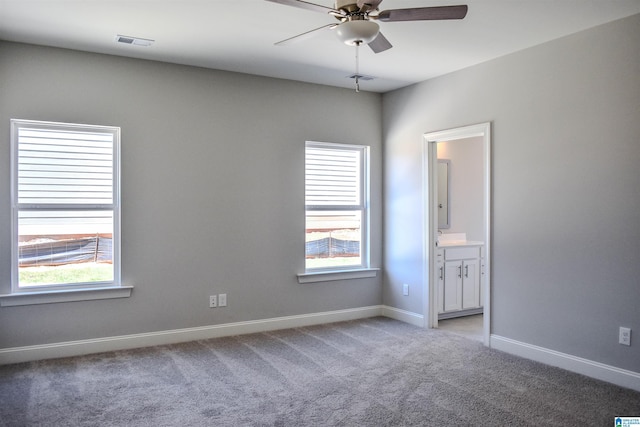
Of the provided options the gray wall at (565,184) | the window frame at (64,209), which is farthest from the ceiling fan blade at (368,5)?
the window frame at (64,209)

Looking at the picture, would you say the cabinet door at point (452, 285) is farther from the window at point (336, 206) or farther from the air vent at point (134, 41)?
the air vent at point (134, 41)

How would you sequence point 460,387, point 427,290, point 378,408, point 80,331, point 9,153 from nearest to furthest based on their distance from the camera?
point 378,408, point 460,387, point 9,153, point 80,331, point 427,290

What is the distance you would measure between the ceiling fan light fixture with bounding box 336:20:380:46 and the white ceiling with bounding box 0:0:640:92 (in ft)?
2.56

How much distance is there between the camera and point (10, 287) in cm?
387

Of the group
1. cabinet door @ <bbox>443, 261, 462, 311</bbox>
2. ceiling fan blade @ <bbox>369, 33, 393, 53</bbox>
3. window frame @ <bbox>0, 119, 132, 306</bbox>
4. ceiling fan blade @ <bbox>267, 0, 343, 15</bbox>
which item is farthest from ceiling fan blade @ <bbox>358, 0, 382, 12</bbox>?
cabinet door @ <bbox>443, 261, 462, 311</bbox>

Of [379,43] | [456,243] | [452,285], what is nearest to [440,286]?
[452,285]

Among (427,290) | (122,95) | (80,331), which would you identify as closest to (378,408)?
(427,290)

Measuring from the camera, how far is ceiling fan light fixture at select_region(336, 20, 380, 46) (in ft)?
8.00

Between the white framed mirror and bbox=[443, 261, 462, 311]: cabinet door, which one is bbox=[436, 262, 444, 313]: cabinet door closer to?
bbox=[443, 261, 462, 311]: cabinet door

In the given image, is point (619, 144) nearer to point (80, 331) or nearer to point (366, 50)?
point (366, 50)

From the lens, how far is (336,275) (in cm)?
537

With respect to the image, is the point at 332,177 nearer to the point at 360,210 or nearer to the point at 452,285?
the point at 360,210

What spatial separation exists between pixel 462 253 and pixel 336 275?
148cm

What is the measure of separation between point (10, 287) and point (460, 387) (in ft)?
11.8
